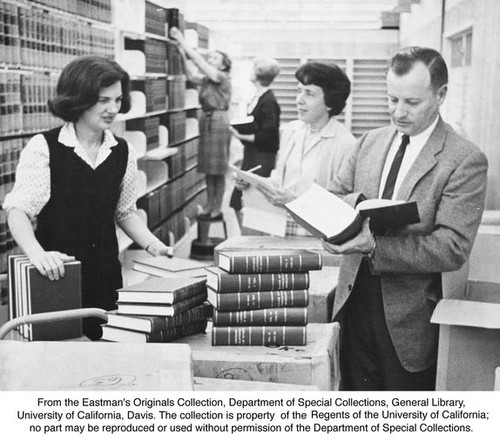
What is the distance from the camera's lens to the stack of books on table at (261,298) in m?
1.61

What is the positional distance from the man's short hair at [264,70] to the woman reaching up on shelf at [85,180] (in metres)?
3.25

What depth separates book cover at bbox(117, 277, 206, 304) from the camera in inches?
62.8

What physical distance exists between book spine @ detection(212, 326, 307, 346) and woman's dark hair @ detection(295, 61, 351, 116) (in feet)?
5.35

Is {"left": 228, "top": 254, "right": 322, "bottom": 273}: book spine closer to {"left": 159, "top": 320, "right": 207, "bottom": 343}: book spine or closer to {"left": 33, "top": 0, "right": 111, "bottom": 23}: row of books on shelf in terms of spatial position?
{"left": 159, "top": 320, "right": 207, "bottom": 343}: book spine

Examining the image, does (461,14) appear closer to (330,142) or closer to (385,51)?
(330,142)

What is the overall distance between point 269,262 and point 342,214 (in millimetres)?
313

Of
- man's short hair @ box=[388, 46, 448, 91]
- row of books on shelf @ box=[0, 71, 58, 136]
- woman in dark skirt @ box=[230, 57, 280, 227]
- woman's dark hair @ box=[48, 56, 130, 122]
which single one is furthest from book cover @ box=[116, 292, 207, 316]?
woman in dark skirt @ box=[230, 57, 280, 227]

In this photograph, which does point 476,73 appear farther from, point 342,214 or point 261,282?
point 261,282

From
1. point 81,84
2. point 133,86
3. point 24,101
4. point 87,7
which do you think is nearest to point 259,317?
point 81,84

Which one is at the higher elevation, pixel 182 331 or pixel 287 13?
→ pixel 287 13

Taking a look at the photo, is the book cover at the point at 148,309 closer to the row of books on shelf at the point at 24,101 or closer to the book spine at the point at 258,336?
the book spine at the point at 258,336

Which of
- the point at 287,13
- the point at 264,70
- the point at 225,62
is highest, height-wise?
the point at 287,13

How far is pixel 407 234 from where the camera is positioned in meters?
1.95
